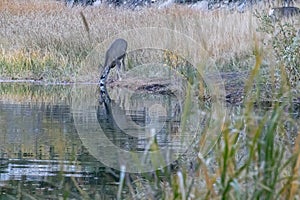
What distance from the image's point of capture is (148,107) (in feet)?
28.0

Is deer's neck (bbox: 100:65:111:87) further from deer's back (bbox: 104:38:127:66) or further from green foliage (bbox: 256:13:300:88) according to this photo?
Result: green foliage (bbox: 256:13:300:88)

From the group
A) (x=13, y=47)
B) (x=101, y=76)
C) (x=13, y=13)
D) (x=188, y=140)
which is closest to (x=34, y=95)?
(x=101, y=76)

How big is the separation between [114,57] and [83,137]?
15.8 ft

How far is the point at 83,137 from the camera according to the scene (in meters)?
6.43

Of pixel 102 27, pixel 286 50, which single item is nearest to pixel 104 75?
pixel 102 27

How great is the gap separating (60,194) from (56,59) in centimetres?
841

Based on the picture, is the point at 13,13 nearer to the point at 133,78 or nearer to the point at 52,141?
the point at 133,78

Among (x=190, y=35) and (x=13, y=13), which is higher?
(x=13, y=13)

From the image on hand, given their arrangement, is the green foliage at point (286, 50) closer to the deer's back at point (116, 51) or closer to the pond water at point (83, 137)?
the pond water at point (83, 137)

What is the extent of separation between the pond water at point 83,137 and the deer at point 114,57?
0.68 m

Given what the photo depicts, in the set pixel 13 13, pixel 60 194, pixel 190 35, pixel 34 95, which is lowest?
pixel 60 194

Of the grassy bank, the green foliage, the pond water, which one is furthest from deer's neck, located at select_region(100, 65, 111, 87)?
the green foliage

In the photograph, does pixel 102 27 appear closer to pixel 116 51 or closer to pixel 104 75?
pixel 116 51

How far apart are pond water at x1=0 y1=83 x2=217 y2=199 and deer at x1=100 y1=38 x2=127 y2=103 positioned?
26.8 inches
